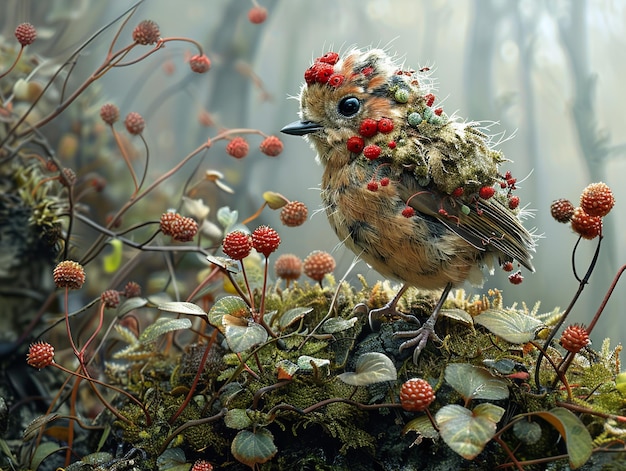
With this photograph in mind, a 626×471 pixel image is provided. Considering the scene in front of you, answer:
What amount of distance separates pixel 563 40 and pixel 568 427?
58.2 inches

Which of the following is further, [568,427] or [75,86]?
[75,86]

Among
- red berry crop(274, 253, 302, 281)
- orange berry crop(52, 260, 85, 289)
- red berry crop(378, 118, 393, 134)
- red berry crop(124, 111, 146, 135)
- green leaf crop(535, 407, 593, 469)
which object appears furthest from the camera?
red berry crop(124, 111, 146, 135)

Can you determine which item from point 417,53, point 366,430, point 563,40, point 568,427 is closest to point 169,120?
point 417,53

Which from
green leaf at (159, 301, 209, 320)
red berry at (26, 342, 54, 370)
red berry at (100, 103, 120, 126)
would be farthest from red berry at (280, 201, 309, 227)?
red berry at (100, 103, 120, 126)

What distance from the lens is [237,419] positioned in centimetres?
99

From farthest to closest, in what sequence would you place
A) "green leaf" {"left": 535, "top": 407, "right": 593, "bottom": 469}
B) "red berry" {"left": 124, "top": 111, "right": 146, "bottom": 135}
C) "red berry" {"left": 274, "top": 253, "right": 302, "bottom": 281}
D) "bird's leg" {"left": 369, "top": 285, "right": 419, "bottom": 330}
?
"red berry" {"left": 124, "top": 111, "right": 146, "bottom": 135} < "red berry" {"left": 274, "top": 253, "right": 302, "bottom": 281} < "bird's leg" {"left": 369, "top": 285, "right": 419, "bottom": 330} < "green leaf" {"left": 535, "top": 407, "right": 593, "bottom": 469}

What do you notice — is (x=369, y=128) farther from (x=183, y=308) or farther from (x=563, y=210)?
(x=183, y=308)

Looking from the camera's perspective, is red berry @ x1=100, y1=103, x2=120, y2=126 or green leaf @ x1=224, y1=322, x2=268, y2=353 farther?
red berry @ x1=100, y1=103, x2=120, y2=126

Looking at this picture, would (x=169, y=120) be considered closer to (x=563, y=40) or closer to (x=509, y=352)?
(x=563, y=40)

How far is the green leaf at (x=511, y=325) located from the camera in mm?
938

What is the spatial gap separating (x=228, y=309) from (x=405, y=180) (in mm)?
402

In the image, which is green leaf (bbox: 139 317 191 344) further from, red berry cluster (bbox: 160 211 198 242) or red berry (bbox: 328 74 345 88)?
red berry (bbox: 328 74 345 88)

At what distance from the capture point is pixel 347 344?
1.20 metres

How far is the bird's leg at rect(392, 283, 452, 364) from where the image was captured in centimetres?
113
